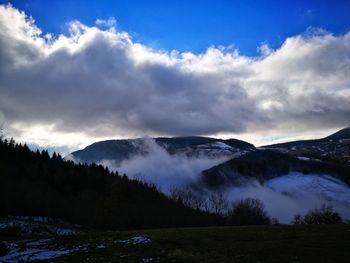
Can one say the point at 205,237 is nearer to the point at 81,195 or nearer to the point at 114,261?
the point at 114,261

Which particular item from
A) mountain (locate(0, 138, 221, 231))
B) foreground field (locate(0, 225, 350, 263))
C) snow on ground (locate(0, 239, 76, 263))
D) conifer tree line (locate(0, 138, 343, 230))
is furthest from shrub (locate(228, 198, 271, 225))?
snow on ground (locate(0, 239, 76, 263))

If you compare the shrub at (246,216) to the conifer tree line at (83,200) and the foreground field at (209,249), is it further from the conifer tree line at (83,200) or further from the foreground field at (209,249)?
the foreground field at (209,249)

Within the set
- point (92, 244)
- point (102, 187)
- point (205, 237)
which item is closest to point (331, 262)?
point (205, 237)

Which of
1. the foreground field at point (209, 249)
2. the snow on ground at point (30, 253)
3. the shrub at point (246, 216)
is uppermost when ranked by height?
the snow on ground at point (30, 253)

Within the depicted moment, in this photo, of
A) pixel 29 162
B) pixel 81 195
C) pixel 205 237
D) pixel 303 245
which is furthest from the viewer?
pixel 29 162

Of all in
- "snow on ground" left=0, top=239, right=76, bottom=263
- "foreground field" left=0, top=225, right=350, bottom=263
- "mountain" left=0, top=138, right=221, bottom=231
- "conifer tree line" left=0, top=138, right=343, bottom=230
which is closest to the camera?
"foreground field" left=0, top=225, right=350, bottom=263

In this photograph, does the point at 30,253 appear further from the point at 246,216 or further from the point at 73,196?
the point at 246,216

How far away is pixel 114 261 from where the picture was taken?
26.2 meters

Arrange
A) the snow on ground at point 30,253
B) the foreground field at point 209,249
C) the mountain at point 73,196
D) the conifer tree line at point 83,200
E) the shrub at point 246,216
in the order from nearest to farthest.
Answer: the foreground field at point 209,249 < the snow on ground at point 30,253 < the mountain at point 73,196 < the conifer tree line at point 83,200 < the shrub at point 246,216

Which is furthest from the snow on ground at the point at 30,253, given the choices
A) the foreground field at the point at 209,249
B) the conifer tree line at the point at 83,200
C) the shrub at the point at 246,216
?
the shrub at the point at 246,216

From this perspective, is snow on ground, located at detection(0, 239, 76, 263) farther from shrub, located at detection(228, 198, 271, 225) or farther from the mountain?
shrub, located at detection(228, 198, 271, 225)

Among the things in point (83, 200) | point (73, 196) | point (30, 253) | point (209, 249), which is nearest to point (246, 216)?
point (83, 200)

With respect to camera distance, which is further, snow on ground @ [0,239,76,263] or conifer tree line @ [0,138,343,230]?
conifer tree line @ [0,138,343,230]

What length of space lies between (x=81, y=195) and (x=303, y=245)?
110162 mm
